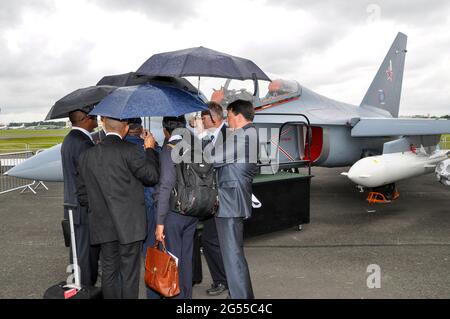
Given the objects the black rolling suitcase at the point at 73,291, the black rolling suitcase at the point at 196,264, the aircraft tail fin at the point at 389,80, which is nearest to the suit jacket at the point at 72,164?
the black rolling suitcase at the point at 73,291

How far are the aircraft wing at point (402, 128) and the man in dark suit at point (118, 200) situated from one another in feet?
19.2

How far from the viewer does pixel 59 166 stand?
6410 mm

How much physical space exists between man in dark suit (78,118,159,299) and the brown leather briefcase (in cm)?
18

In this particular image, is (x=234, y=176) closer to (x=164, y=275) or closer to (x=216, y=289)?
(x=164, y=275)

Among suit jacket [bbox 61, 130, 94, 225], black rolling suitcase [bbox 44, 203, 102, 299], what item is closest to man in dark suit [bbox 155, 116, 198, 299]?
black rolling suitcase [bbox 44, 203, 102, 299]

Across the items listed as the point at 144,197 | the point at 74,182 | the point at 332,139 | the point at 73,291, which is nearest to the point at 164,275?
the point at 144,197

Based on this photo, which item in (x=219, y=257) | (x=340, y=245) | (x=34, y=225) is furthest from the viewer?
(x=34, y=225)

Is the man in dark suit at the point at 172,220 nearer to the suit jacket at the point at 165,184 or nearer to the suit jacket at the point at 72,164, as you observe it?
the suit jacket at the point at 165,184

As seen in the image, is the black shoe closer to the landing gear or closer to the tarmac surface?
the tarmac surface

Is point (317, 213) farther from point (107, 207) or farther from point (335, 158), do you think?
point (107, 207)

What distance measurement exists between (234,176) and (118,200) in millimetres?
1001

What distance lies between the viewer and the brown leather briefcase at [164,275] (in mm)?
3166
